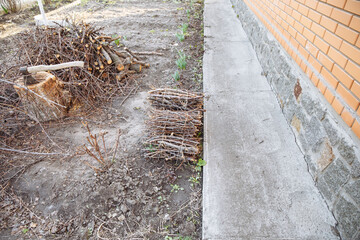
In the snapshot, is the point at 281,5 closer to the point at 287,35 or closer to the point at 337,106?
the point at 287,35

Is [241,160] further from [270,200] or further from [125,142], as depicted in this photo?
[125,142]

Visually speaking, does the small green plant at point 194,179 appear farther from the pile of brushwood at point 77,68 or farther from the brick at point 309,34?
the pile of brushwood at point 77,68

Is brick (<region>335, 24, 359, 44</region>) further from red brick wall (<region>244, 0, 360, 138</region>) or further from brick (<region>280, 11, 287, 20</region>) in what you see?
brick (<region>280, 11, 287, 20</region>)

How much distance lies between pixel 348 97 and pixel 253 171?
109 centimetres

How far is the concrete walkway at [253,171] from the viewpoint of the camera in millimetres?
1958

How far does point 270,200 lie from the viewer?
214 cm

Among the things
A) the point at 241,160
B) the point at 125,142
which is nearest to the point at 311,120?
the point at 241,160

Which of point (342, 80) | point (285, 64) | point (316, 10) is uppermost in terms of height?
point (316, 10)

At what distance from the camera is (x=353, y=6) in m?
1.84

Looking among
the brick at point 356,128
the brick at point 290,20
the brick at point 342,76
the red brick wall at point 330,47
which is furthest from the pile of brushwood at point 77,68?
the brick at point 356,128

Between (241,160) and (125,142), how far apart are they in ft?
5.08

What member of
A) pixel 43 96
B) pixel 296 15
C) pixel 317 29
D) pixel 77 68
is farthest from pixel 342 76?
pixel 77 68

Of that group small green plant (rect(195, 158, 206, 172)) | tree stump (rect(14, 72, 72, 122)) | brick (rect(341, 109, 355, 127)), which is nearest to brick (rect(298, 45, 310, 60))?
brick (rect(341, 109, 355, 127))

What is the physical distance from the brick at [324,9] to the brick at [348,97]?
0.77m
